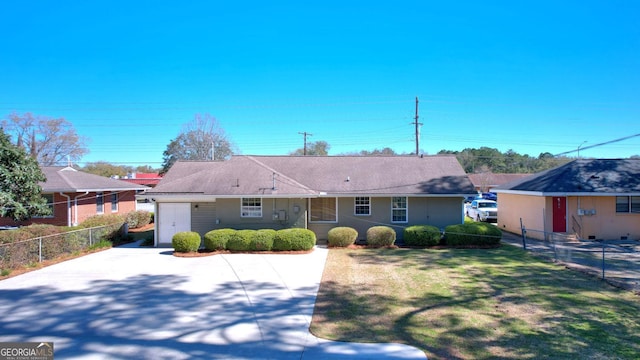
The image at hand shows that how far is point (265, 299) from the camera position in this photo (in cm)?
827

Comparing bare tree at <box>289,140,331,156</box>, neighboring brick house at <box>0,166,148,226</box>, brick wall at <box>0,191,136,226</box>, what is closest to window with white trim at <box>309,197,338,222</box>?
neighboring brick house at <box>0,166,148,226</box>

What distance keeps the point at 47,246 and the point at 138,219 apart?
1169 centimetres

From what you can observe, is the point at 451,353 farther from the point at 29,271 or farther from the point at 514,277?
the point at 29,271

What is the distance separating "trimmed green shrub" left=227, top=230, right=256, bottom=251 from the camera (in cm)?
1430

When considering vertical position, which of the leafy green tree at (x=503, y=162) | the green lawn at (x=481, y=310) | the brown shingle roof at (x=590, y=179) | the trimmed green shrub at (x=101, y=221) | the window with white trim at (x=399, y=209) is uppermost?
the leafy green tree at (x=503, y=162)

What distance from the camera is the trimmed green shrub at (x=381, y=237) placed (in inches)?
600

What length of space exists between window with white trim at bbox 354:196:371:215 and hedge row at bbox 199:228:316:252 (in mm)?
3780

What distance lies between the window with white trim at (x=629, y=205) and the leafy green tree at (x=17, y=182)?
26.1 meters

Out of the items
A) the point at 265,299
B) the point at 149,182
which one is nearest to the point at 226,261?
the point at 265,299

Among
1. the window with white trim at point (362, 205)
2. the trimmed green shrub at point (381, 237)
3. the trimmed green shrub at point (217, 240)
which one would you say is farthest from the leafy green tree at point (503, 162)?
the trimmed green shrub at point (217, 240)

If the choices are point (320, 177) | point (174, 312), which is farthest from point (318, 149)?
point (174, 312)

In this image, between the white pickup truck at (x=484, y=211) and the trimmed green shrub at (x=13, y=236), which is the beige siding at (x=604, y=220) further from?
the trimmed green shrub at (x=13, y=236)

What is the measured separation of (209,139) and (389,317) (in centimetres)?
4251

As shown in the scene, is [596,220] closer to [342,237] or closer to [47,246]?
[342,237]
